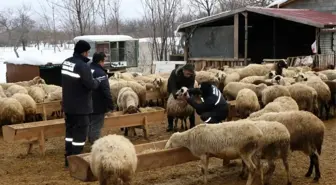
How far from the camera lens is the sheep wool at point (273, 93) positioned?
429 inches

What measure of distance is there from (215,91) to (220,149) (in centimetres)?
190

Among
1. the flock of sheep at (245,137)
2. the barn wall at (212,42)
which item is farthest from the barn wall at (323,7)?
the flock of sheep at (245,137)

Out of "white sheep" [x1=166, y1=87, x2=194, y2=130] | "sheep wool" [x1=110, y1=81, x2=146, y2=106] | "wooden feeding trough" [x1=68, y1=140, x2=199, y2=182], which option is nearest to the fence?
"sheep wool" [x1=110, y1=81, x2=146, y2=106]

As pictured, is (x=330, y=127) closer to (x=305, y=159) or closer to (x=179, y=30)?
(x=305, y=159)

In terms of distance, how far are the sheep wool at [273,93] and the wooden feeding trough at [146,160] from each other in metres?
4.64

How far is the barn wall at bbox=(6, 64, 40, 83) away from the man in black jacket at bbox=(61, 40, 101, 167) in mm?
13231

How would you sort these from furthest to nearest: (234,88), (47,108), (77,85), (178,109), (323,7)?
(323,7) < (234,88) < (47,108) < (178,109) < (77,85)

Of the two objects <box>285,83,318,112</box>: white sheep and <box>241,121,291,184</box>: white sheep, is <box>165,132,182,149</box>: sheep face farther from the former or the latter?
<box>285,83,318,112</box>: white sheep

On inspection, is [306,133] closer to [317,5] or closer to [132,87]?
[132,87]

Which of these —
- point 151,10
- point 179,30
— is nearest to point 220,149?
point 179,30

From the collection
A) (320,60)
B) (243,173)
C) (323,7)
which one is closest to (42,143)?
(243,173)

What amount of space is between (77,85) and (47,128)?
6.40 ft

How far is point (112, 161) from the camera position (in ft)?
17.9

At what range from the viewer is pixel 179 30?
79.9 feet
